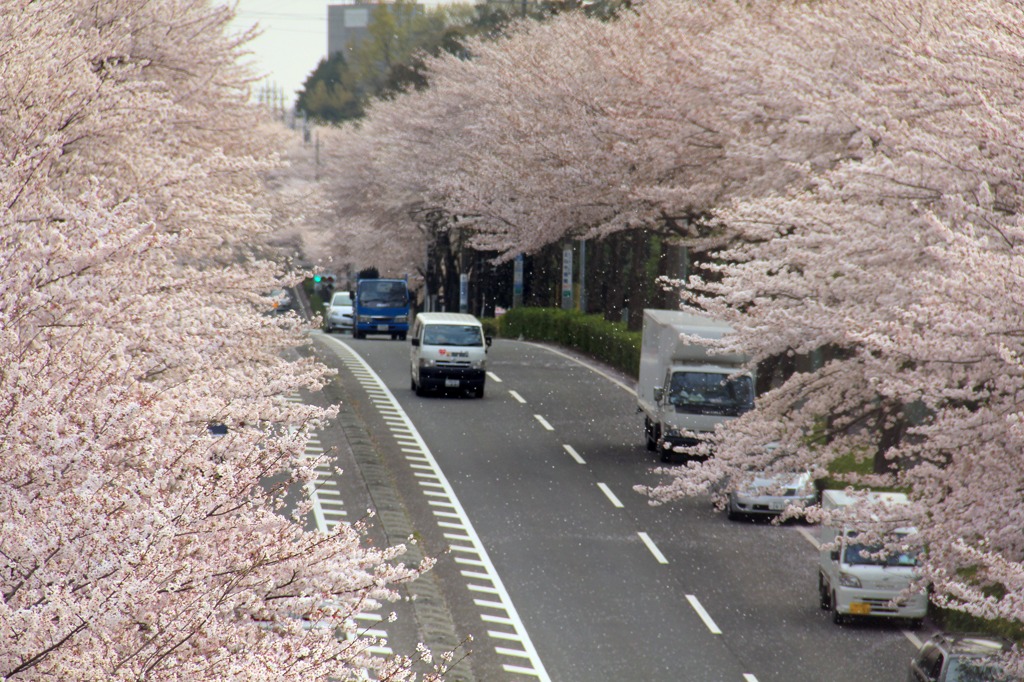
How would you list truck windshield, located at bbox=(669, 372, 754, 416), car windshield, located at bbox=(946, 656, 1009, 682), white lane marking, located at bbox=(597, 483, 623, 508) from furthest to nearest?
truck windshield, located at bbox=(669, 372, 754, 416) < white lane marking, located at bbox=(597, 483, 623, 508) < car windshield, located at bbox=(946, 656, 1009, 682)

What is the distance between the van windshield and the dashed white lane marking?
2.10 metres

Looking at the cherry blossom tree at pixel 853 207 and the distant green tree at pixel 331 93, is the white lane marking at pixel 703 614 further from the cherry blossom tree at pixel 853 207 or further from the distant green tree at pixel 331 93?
the distant green tree at pixel 331 93

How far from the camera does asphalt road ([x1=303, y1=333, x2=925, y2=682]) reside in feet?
63.1

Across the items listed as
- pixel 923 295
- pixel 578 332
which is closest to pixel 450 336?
pixel 578 332

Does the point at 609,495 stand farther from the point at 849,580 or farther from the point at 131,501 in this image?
the point at 131,501

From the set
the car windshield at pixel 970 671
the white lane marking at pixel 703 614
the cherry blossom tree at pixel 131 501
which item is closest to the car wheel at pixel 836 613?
the white lane marking at pixel 703 614

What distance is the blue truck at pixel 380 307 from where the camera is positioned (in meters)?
57.5

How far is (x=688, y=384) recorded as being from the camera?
30.8 m

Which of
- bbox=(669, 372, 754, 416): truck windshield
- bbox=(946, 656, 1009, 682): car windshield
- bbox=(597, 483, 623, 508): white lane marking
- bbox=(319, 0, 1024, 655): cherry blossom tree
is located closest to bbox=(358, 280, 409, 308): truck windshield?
bbox=(319, 0, 1024, 655): cherry blossom tree

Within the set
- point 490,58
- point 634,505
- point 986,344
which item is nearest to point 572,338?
point 490,58

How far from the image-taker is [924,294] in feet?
50.4

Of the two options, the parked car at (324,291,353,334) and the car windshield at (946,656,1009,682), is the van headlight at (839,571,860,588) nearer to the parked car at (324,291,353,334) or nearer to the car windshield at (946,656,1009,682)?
the car windshield at (946,656,1009,682)

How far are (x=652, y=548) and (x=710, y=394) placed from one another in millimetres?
6896

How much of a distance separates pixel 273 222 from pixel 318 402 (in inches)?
294
